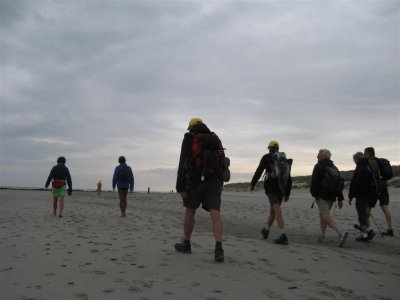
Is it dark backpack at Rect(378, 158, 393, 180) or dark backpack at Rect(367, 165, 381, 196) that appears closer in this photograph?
dark backpack at Rect(367, 165, 381, 196)

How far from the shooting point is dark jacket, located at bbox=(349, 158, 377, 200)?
28.0 feet

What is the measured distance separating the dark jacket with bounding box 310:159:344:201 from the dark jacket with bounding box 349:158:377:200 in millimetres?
919

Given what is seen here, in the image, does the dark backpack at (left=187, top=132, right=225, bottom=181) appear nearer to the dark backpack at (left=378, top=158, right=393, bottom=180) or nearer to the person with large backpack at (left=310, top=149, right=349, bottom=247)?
the person with large backpack at (left=310, top=149, right=349, bottom=247)

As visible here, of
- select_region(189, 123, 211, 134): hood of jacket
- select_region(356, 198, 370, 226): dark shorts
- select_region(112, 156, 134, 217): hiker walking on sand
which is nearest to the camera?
select_region(189, 123, 211, 134): hood of jacket

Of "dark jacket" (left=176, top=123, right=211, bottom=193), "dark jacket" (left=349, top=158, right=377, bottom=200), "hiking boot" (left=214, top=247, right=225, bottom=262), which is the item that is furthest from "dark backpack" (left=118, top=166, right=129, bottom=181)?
"hiking boot" (left=214, top=247, right=225, bottom=262)

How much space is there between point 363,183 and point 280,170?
7.92ft

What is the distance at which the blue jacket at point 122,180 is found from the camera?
1244 centimetres

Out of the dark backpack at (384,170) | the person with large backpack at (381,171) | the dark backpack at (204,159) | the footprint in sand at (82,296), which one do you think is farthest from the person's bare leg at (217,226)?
the dark backpack at (384,170)

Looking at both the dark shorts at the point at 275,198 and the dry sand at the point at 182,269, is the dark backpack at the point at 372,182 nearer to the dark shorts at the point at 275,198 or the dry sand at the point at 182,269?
the dry sand at the point at 182,269

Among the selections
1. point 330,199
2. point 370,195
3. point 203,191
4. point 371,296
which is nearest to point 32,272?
point 203,191

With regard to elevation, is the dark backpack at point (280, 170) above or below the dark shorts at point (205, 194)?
above

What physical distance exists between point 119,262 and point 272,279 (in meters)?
1.98

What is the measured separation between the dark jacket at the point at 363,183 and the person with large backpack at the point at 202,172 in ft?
14.0

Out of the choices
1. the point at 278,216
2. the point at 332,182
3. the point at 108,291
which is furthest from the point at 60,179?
the point at 108,291
